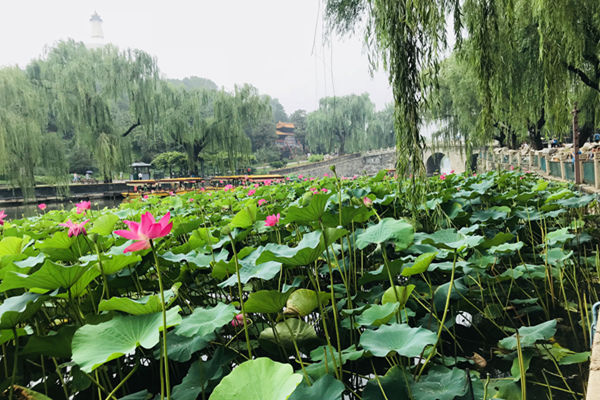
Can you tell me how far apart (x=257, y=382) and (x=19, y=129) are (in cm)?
1138

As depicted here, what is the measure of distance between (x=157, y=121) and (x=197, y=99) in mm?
1827

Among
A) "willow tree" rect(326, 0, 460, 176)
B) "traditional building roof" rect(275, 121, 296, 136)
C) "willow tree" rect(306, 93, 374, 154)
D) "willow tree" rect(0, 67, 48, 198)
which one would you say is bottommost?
"willow tree" rect(326, 0, 460, 176)

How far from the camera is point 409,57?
1676 mm

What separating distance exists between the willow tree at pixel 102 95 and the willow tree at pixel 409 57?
36.9ft

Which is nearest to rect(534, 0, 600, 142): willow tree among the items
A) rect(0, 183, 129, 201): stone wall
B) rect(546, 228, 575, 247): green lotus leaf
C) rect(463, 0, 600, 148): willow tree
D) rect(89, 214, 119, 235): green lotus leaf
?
rect(463, 0, 600, 148): willow tree

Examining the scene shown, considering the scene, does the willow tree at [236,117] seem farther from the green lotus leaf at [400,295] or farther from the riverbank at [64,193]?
the green lotus leaf at [400,295]

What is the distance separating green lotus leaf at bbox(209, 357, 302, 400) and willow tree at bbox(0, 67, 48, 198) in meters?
11.0

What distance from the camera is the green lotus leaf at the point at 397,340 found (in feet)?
2.23

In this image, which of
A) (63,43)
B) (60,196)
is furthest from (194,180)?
(63,43)

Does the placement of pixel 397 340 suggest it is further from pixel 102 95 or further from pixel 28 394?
pixel 102 95

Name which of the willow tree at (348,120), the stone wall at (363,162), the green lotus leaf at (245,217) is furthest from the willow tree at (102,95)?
the willow tree at (348,120)

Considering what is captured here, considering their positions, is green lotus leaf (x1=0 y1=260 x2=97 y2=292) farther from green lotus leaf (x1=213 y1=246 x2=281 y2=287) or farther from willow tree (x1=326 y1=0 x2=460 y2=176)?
willow tree (x1=326 y1=0 x2=460 y2=176)

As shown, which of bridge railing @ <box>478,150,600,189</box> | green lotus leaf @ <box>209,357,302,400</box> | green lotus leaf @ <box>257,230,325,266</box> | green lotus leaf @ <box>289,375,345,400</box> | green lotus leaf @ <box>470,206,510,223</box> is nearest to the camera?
green lotus leaf @ <box>209,357,302,400</box>

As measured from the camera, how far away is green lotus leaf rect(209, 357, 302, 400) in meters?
0.50
